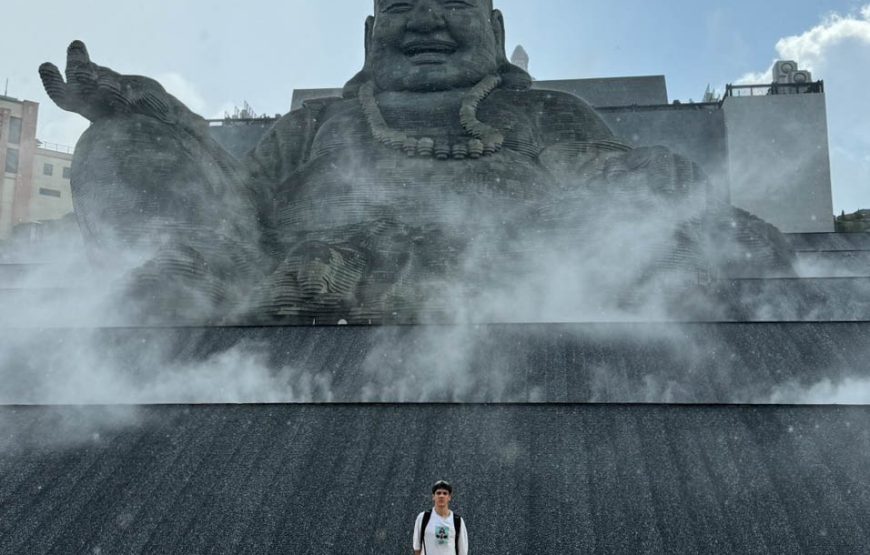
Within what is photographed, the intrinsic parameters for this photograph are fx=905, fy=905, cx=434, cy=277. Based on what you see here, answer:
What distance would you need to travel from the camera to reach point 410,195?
25.2ft

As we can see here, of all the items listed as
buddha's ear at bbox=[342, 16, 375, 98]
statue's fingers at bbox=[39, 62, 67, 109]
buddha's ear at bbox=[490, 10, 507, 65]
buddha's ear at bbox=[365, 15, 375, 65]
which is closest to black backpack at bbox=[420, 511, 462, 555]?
statue's fingers at bbox=[39, 62, 67, 109]

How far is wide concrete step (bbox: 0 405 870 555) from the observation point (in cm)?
377

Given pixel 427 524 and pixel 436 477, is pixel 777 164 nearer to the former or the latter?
pixel 436 477

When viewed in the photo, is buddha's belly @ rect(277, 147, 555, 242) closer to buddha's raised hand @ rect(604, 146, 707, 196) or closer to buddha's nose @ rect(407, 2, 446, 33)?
buddha's raised hand @ rect(604, 146, 707, 196)

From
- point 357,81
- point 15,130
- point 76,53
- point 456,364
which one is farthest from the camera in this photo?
point 15,130

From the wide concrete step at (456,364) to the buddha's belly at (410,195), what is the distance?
5.45ft

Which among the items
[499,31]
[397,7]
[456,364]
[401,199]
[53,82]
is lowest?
[456,364]

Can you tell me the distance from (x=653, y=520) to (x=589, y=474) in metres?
0.42

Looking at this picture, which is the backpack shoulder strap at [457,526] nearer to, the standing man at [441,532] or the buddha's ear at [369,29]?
the standing man at [441,532]

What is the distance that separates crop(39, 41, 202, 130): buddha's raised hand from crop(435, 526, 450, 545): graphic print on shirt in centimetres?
517

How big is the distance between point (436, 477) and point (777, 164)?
13746 millimetres

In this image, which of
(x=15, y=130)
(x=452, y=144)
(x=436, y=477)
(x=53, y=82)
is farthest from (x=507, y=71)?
(x=15, y=130)

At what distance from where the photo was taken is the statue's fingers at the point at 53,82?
6.86 meters

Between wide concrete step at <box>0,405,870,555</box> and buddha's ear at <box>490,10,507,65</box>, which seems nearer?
wide concrete step at <box>0,405,870,555</box>
